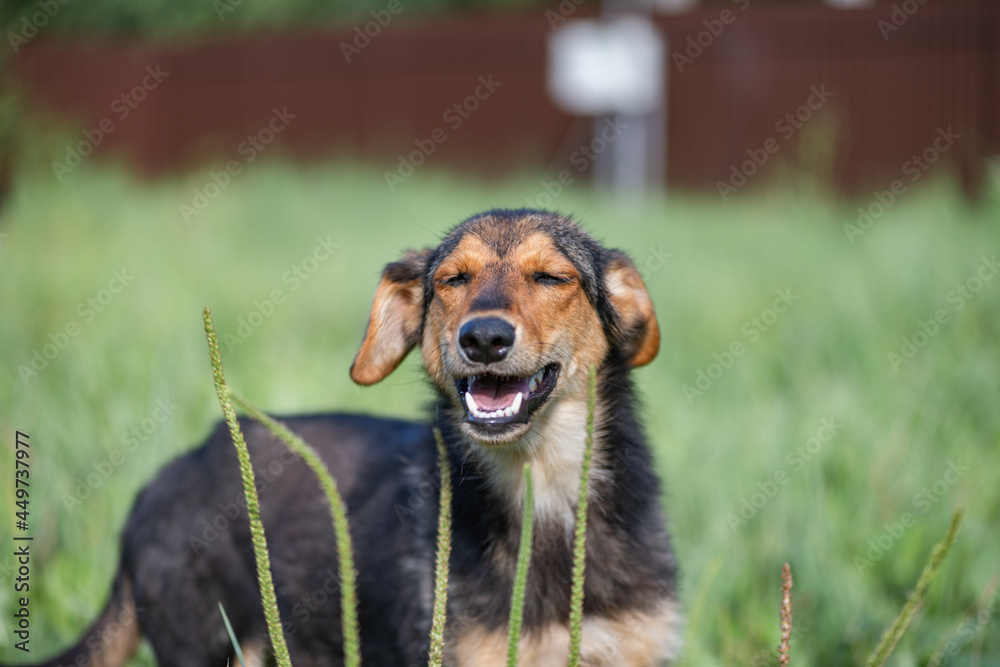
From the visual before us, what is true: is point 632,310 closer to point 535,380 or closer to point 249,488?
point 535,380

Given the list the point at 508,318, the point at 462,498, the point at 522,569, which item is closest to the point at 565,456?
the point at 462,498

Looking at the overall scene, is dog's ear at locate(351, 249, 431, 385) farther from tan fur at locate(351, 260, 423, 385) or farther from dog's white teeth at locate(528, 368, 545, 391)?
dog's white teeth at locate(528, 368, 545, 391)

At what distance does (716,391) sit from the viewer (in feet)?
18.2

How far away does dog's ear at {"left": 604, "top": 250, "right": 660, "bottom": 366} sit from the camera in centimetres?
312

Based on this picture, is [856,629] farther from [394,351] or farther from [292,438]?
[292,438]

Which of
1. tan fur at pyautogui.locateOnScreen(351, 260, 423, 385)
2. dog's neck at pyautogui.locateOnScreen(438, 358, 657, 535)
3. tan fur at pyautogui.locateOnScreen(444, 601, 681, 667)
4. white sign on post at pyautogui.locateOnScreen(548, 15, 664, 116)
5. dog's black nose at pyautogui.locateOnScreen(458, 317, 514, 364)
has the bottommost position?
tan fur at pyautogui.locateOnScreen(444, 601, 681, 667)

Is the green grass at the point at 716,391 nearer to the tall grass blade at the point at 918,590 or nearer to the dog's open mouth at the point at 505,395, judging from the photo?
the dog's open mouth at the point at 505,395

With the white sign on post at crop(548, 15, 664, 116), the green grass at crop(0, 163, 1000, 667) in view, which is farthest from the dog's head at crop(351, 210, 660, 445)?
the white sign on post at crop(548, 15, 664, 116)

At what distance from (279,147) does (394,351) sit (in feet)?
51.5

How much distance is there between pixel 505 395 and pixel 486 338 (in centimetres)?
25

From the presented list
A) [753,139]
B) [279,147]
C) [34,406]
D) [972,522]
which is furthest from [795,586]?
[279,147]

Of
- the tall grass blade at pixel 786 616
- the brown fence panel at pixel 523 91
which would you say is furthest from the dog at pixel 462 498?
the brown fence panel at pixel 523 91

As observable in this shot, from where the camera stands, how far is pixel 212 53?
1856 centimetres

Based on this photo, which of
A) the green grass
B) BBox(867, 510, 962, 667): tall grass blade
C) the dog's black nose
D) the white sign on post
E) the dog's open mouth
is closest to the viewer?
BBox(867, 510, 962, 667): tall grass blade
